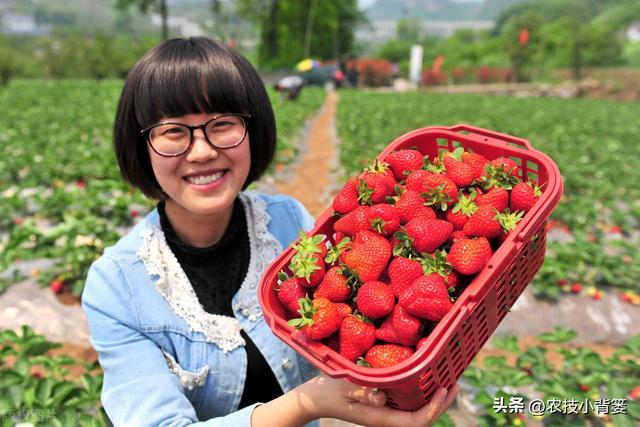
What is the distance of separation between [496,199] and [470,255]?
217 millimetres

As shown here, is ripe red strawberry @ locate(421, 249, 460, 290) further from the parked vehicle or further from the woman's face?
the parked vehicle

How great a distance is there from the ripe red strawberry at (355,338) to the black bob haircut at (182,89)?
62cm

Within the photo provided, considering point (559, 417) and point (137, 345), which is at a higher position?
point (137, 345)

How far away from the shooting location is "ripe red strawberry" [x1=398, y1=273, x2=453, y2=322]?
964mm

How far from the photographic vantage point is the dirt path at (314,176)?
550 centimetres

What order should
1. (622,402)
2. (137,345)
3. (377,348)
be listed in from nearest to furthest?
1. (377,348)
2. (137,345)
3. (622,402)

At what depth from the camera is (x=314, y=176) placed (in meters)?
6.64

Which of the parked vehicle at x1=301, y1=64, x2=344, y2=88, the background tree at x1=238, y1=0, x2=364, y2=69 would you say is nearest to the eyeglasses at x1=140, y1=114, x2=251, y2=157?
the parked vehicle at x1=301, y1=64, x2=344, y2=88

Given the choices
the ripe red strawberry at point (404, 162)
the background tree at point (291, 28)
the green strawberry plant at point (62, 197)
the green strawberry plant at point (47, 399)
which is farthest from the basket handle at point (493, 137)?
the background tree at point (291, 28)

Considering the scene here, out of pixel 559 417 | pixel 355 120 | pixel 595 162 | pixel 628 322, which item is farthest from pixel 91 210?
pixel 355 120

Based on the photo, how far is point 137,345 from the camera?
1.22 m

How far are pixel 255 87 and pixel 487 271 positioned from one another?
0.76 meters

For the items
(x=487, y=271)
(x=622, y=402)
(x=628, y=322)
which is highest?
(x=487, y=271)

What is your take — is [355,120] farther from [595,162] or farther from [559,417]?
[559,417]
